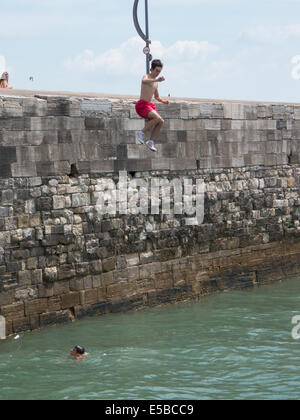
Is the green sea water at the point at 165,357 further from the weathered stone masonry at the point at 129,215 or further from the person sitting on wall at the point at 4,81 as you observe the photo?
the person sitting on wall at the point at 4,81

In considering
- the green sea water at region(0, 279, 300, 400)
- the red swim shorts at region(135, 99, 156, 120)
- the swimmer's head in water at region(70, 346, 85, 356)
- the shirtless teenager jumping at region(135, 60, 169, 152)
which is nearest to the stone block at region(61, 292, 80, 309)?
the green sea water at region(0, 279, 300, 400)

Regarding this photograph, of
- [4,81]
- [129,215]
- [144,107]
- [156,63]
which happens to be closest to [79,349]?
[129,215]

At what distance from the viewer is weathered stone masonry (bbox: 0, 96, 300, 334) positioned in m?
11.7

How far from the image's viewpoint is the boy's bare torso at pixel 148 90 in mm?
12008

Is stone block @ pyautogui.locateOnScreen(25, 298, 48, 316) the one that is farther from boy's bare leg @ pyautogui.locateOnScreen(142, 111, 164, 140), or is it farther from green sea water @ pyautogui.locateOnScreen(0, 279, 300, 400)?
boy's bare leg @ pyautogui.locateOnScreen(142, 111, 164, 140)

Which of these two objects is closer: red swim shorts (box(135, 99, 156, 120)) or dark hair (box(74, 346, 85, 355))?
dark hair (box(74, 346, 85, 355))

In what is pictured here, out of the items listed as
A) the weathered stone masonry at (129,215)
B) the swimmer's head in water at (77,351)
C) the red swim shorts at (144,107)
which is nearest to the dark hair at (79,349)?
the swimmer's head in water at (77,351)

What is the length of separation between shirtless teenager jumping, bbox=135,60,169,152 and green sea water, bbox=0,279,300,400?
2789 mm

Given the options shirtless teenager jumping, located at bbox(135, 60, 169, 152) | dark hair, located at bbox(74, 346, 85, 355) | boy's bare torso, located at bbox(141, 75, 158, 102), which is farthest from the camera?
boy's bare torso, located at bbox(141, 75, 158, 102)

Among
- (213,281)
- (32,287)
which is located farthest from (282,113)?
(32,287)

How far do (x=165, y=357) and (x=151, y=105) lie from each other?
150 inches

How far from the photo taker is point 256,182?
15.7 m

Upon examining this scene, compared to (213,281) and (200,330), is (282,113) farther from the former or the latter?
(200,330)

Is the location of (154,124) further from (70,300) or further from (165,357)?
(165,357)
